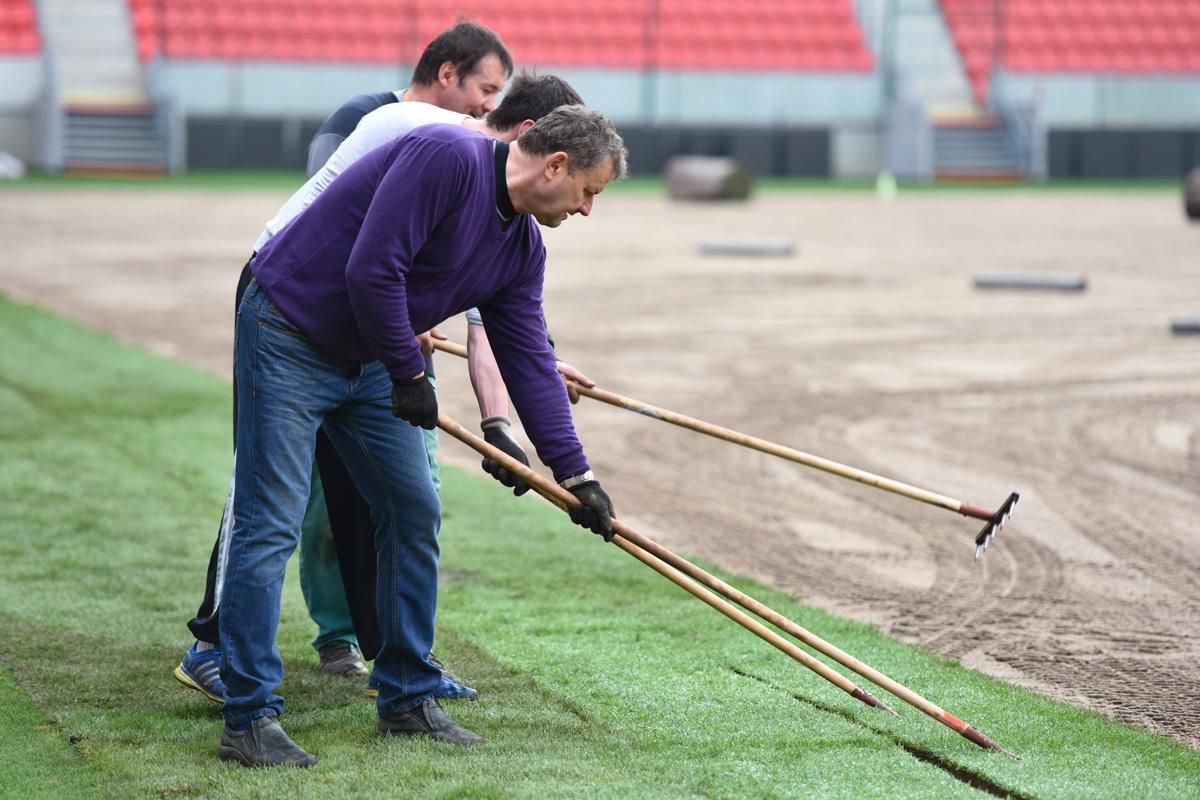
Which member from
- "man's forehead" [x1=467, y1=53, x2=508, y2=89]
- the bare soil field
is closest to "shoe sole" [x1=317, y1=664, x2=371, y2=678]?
the bare soil field

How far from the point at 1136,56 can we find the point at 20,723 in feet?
114

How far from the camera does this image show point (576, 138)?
379cm

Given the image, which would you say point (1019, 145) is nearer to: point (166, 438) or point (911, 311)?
point (911, 311)

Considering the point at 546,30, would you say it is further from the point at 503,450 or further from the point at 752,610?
the point at 752,610

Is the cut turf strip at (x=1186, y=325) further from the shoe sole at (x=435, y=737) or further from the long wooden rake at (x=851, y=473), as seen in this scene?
the shoe sole at (x=435, y=737)

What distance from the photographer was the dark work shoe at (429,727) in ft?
13.8

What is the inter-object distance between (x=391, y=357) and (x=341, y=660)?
4.70 feet

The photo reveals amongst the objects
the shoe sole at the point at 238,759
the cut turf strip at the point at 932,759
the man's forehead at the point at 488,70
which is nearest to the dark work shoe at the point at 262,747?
the shoe sole at the point at 238,759

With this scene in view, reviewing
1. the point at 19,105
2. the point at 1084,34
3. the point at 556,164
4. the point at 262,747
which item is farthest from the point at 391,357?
the point at 1084,34

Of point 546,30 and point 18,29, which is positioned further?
point 546,30

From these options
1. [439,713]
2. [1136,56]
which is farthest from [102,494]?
[1136,56]

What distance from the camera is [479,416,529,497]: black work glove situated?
A: 14.0ft

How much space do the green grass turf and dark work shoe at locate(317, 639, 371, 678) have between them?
0.05 m

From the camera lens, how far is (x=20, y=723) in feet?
14.2
